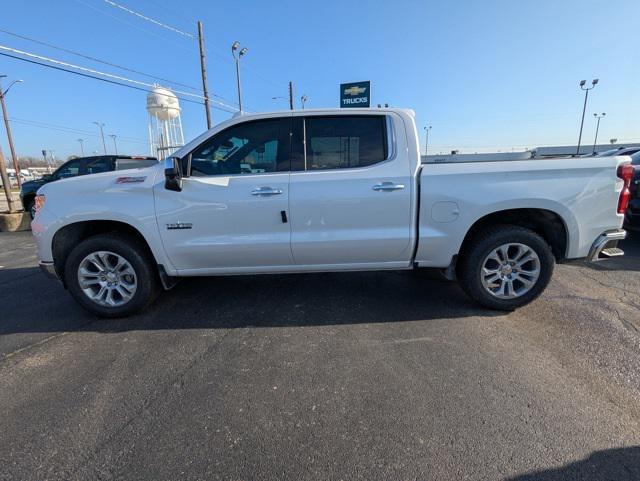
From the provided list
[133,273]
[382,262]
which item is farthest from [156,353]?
[382,262]

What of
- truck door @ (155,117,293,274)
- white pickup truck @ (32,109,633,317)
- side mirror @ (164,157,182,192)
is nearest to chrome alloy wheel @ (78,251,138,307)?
white pickup truck @ (32,109,633,317)

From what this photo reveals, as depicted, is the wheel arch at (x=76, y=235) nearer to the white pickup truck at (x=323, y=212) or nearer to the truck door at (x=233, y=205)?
the white pickup truck at (x=323, y=212)

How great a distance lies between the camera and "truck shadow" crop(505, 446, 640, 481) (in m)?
1.77

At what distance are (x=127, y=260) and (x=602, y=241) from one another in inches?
184

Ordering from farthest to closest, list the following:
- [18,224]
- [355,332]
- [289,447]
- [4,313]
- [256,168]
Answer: [18,224]
[4,313]
[256,168]
[355,332]
[289,447]

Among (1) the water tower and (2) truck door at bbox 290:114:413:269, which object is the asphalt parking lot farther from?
(1) the water tower

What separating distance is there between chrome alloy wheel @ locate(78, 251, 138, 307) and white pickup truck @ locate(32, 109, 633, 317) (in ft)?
0.04

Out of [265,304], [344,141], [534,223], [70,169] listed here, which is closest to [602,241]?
[534,223]

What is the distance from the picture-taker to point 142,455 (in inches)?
77.4

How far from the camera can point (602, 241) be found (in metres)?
3.46

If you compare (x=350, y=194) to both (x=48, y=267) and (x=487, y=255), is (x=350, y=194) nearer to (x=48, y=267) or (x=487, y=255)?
(x=487, y=255)

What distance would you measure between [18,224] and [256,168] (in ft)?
32.4

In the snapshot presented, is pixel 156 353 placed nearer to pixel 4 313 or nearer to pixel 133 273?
pixel 133 273

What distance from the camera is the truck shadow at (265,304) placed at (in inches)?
140
